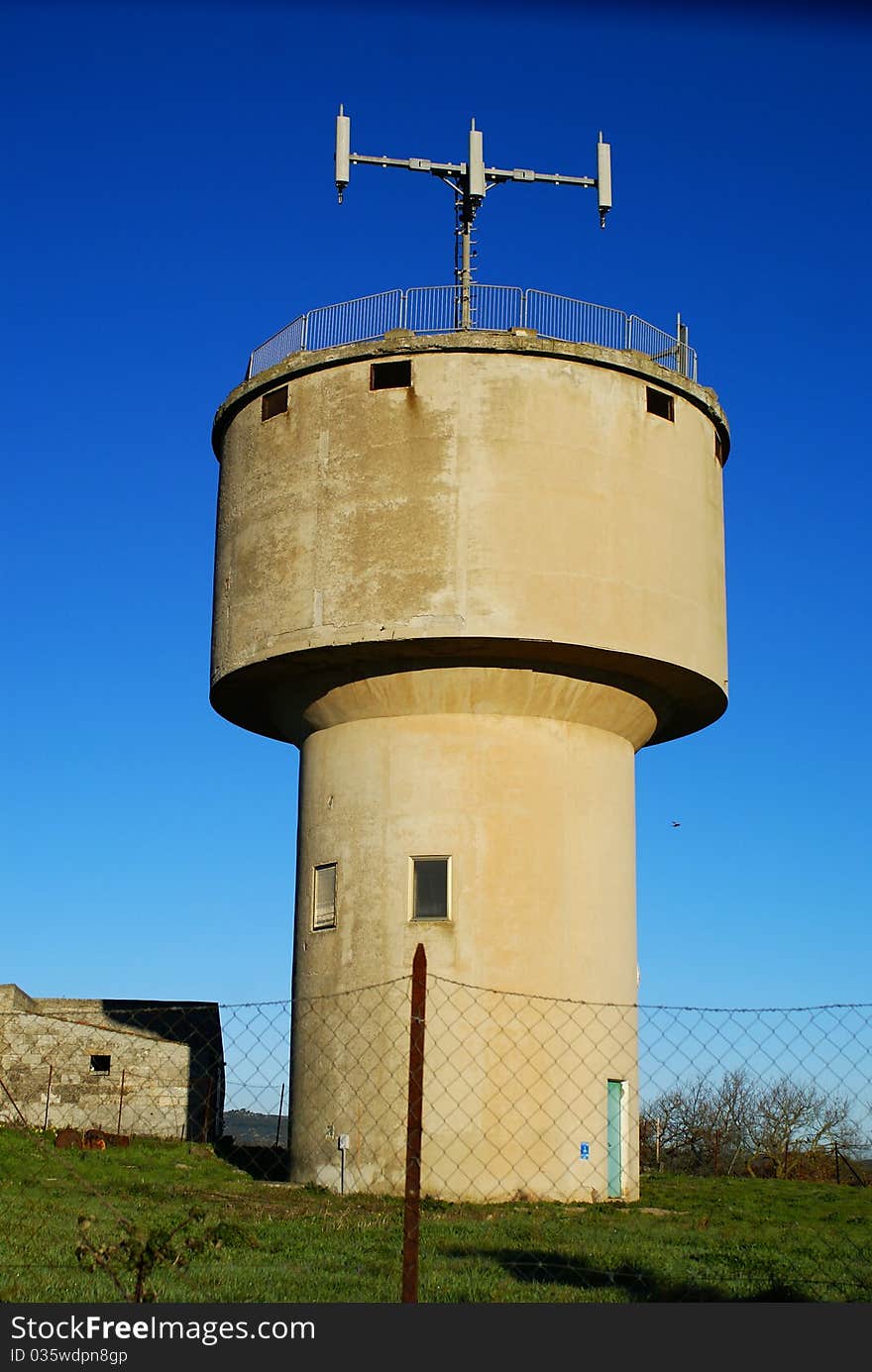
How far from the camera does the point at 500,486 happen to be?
18.0 m

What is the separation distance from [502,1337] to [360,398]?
43.2ft

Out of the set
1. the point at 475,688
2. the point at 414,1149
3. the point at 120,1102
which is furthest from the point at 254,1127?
the point at 414,1149

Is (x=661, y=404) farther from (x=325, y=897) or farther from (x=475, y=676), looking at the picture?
(x=325, y=897)

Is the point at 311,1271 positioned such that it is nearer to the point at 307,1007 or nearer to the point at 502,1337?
the point at 502,1337

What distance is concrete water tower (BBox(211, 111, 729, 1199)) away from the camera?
17641 mm

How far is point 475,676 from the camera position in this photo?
18250mm

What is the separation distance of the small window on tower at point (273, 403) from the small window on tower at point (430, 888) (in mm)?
5874

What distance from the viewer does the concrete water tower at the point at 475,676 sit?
695 inches

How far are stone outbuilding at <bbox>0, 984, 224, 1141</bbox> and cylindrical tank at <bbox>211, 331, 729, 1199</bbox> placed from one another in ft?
19.3

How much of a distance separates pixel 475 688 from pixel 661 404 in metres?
4.39

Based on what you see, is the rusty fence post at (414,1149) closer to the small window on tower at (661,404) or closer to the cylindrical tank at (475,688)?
the cylindrical tank at (475,688)

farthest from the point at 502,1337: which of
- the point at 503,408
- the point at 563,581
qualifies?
the point at 503,408

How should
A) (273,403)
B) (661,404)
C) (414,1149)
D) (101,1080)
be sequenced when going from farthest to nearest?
(101,1080)
(273,403)
(661,404)
(414,1149)

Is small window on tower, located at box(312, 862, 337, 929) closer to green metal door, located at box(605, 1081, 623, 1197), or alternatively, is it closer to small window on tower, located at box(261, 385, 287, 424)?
green metal door, located at box(605, 1081, 623, 1197)
